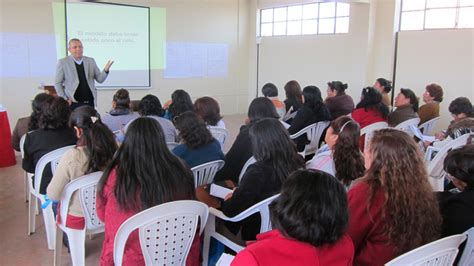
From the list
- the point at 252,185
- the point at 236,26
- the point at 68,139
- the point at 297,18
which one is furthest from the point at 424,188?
the point at 236,26

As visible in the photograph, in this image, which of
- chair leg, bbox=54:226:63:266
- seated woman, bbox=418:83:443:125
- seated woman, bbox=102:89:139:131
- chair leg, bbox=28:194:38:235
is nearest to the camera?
chair leg, bbox=54:226:63:266

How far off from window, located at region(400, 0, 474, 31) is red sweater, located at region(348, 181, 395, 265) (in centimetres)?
589

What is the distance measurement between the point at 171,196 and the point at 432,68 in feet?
19.9

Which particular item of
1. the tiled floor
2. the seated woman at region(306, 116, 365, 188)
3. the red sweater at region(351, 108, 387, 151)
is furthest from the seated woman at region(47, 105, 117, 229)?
the red sweater at region(351, 108, 387, 151)

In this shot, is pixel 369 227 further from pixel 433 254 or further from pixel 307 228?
pixel 307 228

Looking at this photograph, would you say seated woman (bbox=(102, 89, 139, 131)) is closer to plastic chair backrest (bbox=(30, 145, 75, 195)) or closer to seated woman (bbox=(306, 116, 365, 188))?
plastic chair backrest (bbox=(30, 145, 75, 195))

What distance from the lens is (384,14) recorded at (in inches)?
280

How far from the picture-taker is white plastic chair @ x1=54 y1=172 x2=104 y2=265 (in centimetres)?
219

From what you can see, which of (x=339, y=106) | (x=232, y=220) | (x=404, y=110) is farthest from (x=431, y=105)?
A: (x=232, y=220)

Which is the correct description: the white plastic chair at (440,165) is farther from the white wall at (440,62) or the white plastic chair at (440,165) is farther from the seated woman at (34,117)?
the white wall at (440,62)

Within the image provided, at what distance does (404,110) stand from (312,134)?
3.65ft

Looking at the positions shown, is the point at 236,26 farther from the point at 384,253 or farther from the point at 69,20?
the point at 384,253

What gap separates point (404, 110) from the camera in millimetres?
4531

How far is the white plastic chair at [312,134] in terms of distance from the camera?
4234 millimetres
